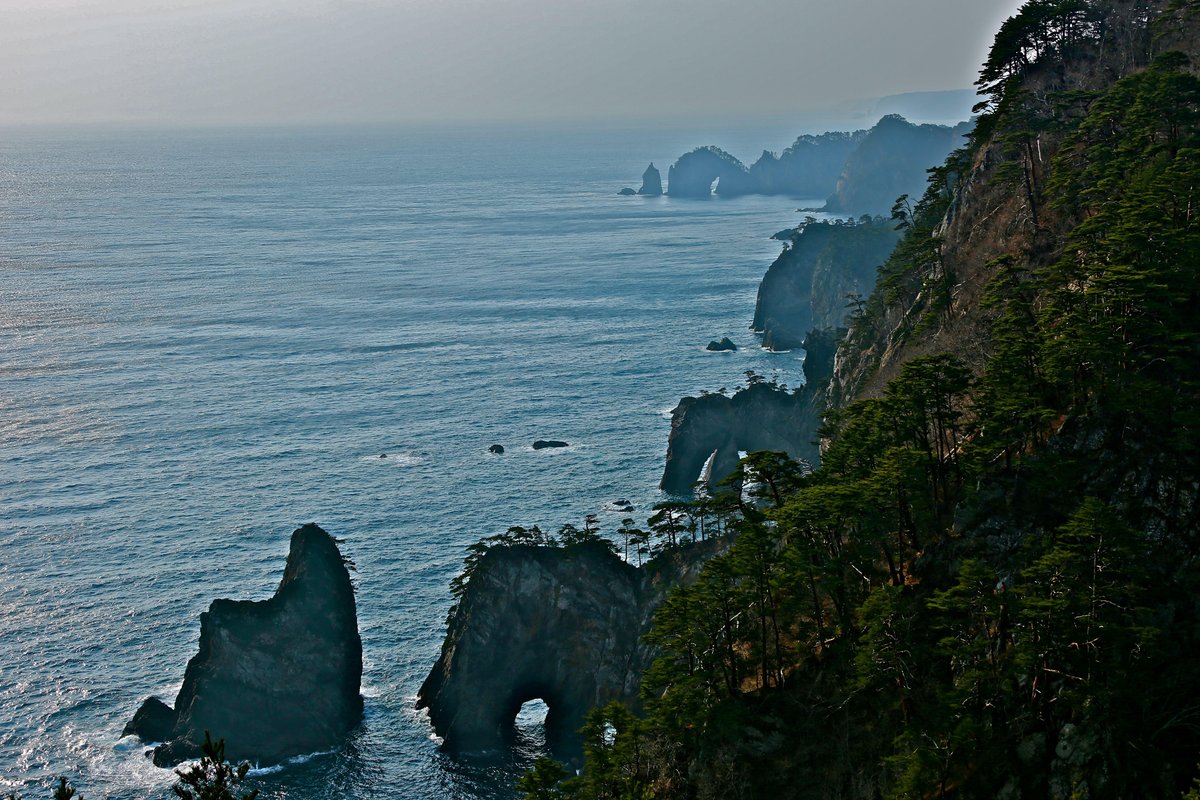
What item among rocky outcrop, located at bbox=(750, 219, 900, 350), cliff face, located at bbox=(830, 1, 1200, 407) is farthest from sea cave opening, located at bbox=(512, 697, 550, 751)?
rocky outcrop, located at bbox=(750, 219, 900, 350)

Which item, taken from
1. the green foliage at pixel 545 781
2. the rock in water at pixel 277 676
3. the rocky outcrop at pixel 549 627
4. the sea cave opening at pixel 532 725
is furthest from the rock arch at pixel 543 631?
the green foliage at pixel 545 781

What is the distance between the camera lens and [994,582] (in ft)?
146

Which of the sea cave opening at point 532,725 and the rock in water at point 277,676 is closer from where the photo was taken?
the rock in water at point 277,676

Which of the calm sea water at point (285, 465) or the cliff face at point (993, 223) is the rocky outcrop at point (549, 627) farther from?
the cliff face at point (993, 223)

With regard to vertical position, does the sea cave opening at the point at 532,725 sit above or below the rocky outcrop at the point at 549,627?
below

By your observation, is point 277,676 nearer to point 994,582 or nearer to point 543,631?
point 543,631

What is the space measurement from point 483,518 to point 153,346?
7739 centimetres

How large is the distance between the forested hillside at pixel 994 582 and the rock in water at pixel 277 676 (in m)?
30.1

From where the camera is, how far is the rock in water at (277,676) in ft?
236

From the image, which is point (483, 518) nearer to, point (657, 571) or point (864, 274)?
point (657, 571)

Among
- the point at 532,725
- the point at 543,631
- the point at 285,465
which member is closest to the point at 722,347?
the point at 285,465

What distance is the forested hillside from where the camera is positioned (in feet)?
132

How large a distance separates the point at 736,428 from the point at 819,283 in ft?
206

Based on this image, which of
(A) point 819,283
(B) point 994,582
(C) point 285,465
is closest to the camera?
(B) point 994,582
